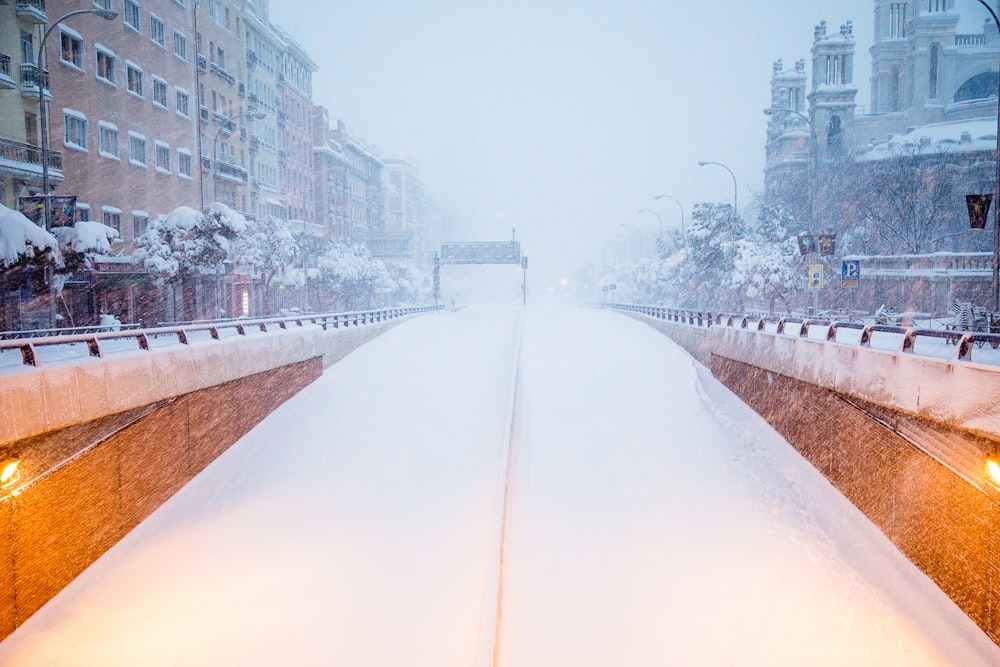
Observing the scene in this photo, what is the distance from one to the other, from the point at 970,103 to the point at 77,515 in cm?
10119

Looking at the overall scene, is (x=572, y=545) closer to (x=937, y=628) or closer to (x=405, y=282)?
(x=937, y=628)

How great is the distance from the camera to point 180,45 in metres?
51.8

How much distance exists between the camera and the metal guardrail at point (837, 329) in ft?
37.1

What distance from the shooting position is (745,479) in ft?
57.0

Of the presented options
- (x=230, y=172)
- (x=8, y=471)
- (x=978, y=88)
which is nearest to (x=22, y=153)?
(x=230, y=172)

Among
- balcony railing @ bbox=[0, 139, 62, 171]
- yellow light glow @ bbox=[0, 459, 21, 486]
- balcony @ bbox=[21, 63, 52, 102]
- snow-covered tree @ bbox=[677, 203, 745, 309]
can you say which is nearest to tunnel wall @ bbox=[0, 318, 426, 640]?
yellow light glow @ bbox=[0, 459, 21, 486]

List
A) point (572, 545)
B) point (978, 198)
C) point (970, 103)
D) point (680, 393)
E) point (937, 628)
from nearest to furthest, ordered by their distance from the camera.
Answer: point (937, 628)
point (572, 545)
point (978, 198)
point (680, 393)
point (970, 103)

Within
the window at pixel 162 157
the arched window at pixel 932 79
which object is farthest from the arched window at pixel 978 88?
the window at pixel 162 157

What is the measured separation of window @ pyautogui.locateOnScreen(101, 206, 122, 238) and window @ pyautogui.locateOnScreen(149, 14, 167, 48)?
1151 centimetres

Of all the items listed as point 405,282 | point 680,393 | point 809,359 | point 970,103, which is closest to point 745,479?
point 809,359

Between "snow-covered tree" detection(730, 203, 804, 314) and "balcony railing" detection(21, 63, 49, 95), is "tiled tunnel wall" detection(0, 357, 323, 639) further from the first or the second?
"snow-covered tree" detection(730, 203, 804, 314)

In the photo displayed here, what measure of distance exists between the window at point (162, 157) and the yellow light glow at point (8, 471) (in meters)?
41.9

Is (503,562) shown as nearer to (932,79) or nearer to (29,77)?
(29,77)

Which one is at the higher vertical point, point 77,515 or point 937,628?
point 77,515
